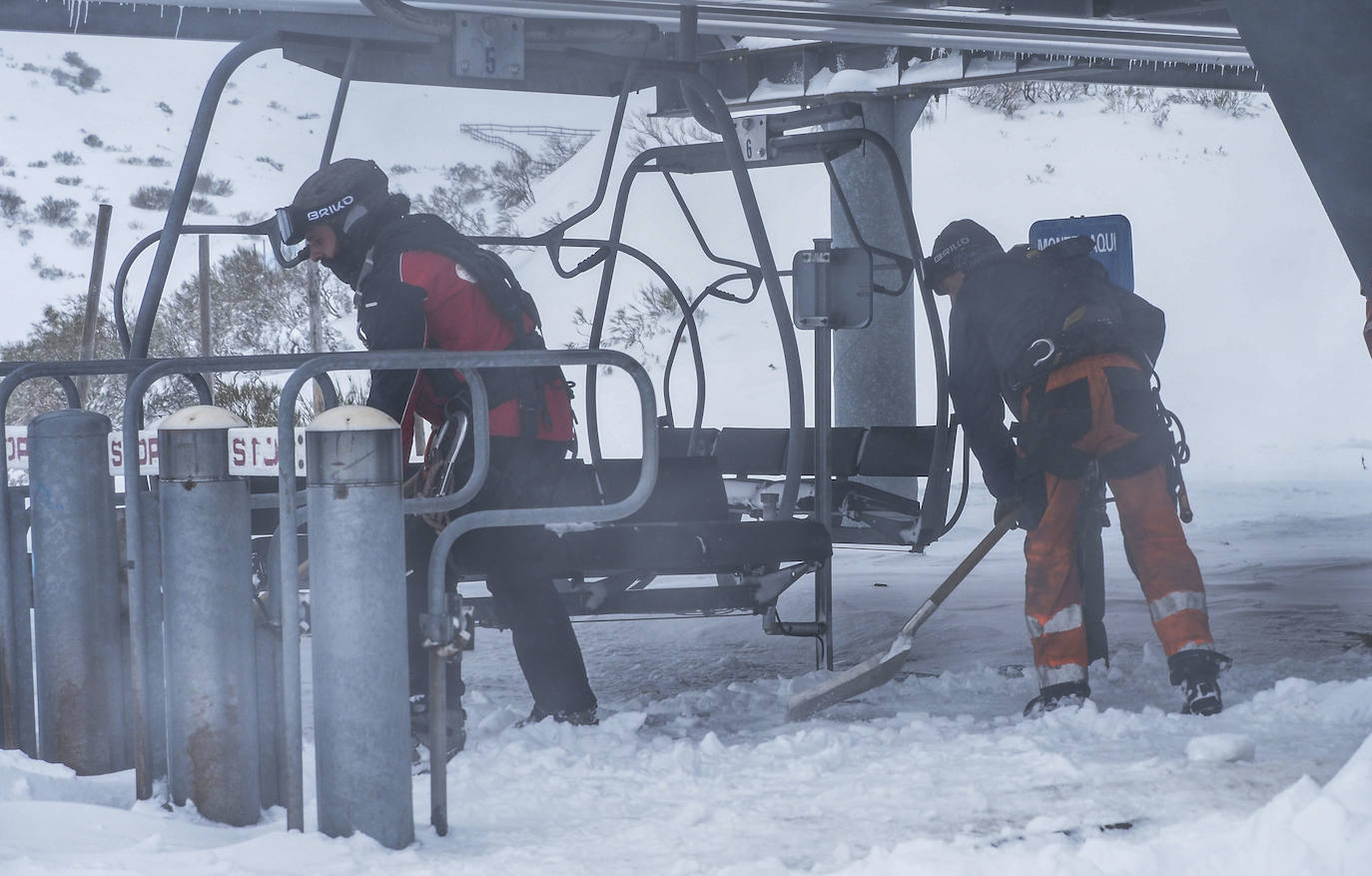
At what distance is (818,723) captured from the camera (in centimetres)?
438

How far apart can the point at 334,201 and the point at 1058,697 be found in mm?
2559

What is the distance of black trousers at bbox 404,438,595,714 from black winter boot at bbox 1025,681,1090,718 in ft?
4.42

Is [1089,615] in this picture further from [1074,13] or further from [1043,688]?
[1074,13]

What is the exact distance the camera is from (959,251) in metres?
4.75

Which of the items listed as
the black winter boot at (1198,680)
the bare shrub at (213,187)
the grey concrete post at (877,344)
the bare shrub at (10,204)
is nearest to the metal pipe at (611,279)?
the black winter boot at (1198,680)

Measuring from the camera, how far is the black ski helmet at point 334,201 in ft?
12.9

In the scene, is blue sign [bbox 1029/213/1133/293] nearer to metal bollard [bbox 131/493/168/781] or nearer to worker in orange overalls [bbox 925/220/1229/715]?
worker in orange overalls [bbox 925/220/1229/715]

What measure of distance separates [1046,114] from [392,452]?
28439 millimetres

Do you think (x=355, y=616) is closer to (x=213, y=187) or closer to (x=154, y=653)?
(x=154, y=653)

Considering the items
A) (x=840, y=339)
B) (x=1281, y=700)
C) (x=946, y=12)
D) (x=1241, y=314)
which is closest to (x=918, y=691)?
(x=1281, y=700)

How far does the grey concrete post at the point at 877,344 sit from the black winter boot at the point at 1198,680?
176 inches

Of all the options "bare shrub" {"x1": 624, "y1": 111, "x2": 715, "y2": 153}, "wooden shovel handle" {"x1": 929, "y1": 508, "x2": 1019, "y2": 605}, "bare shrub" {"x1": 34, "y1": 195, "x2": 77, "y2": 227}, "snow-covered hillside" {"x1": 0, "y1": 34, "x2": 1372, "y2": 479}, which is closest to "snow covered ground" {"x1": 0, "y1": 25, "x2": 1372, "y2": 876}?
"wooden shovel handle" {"x1": 929, "y1": 508, "x2": 1019, "y2": 605}

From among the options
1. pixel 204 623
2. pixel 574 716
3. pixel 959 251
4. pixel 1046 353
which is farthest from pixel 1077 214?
pixel 204 623

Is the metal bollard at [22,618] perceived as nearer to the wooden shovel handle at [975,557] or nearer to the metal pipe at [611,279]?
the metal pipe at [611,279]
